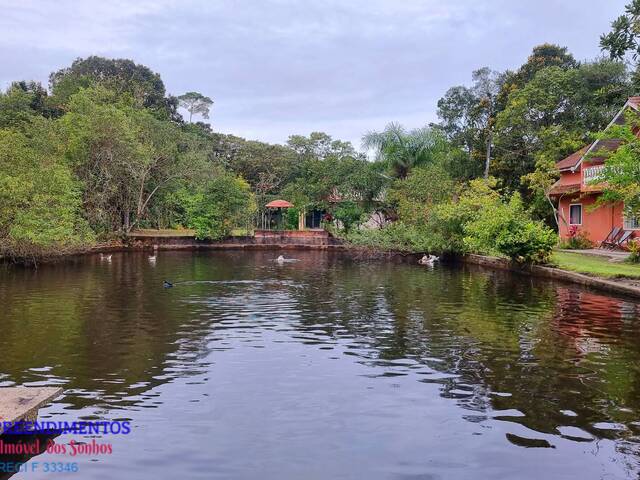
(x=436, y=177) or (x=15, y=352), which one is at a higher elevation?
(x=436, y=177)

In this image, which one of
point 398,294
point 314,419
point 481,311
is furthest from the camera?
point 398,294

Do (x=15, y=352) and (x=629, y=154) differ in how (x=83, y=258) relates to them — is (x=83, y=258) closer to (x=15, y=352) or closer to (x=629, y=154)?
(x=15, y=352)

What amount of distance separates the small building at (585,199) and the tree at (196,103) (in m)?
47.3

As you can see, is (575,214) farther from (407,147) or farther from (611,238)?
(407,147)

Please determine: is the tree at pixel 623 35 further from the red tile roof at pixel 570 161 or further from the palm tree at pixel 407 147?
the palm tree at pixel 407 147

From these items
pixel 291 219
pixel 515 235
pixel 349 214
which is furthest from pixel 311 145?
pixel 515 235

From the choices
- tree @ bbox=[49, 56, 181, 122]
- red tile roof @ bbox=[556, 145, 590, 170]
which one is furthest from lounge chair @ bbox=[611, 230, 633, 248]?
tree @ bbox=[49, 56, 181, 122]

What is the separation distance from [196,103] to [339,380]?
2535 inches

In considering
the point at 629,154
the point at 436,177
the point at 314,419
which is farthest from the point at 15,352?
the point at 436,177

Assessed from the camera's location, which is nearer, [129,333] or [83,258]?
[129,333]

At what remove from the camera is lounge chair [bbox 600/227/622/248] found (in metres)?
27.5

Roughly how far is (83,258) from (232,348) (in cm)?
2496

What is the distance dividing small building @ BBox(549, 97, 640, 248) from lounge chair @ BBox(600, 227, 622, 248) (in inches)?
11.4

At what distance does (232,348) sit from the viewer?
11.0 metres
